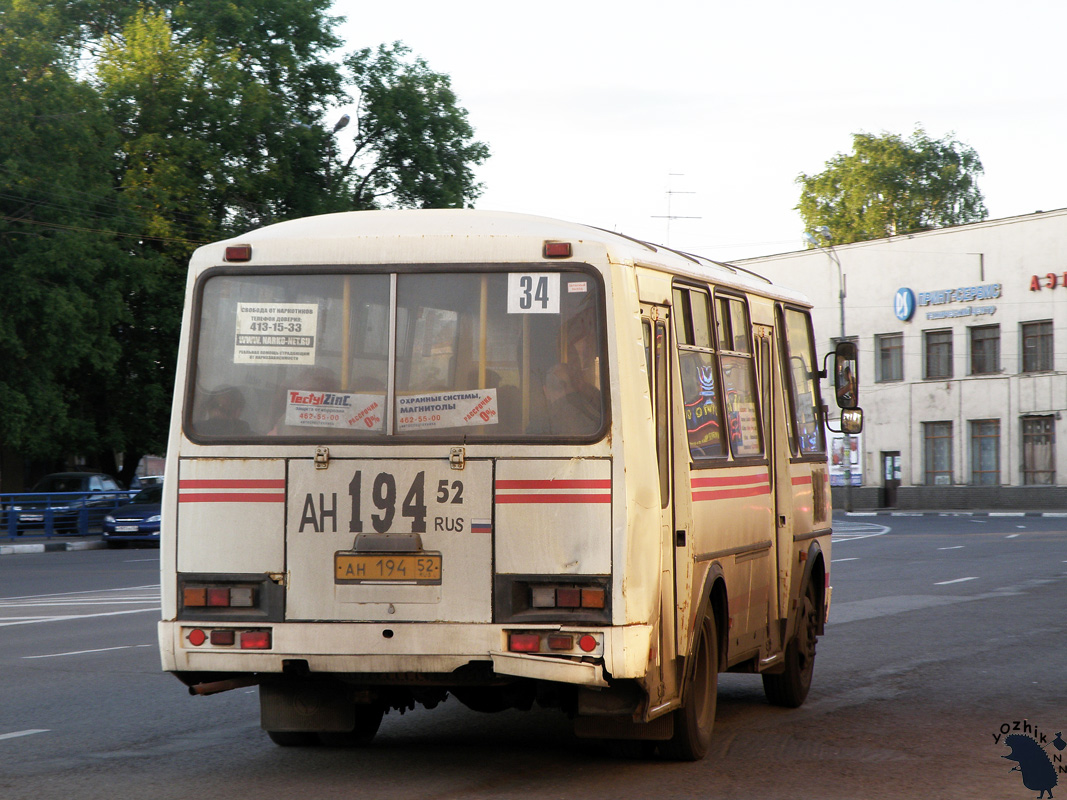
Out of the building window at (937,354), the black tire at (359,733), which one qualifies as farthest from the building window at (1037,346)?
the black tire at (359,733)

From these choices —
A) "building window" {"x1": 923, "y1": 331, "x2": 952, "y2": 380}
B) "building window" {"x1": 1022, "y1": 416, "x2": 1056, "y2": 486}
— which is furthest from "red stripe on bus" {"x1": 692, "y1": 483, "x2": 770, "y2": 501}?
"building window" {"x1": 923, "y1": 331, "x2": 952, "y2": 380}

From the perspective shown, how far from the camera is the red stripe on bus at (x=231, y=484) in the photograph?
6941mm

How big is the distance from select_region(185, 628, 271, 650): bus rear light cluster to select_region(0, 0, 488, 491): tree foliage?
28545 millimetres

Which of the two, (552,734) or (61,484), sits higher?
(61,484)

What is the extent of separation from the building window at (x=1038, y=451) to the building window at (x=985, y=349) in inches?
97.6

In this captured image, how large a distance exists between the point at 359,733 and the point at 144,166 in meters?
33.5

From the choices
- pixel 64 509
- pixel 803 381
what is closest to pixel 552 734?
pixel 803 381

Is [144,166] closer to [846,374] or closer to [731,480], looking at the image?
[846,374]

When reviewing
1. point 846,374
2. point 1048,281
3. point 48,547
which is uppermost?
point 1048,281

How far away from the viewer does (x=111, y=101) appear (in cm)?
3912

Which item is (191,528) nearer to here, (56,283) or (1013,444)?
(56,283)

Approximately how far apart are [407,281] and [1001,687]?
591 cm

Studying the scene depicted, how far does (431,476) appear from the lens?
684cm

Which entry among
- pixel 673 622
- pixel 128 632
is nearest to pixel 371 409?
pixel 673 622
